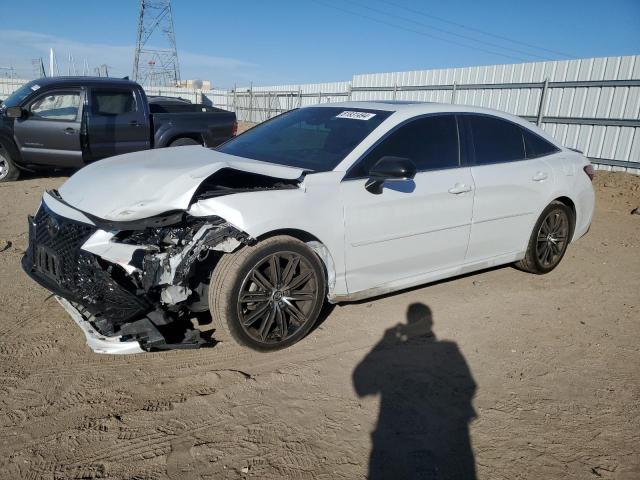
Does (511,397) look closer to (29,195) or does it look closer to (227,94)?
(29,195)

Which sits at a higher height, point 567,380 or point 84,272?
point 84,272

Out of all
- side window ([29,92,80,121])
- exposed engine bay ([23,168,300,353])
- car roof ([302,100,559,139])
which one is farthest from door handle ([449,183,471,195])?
side window ([29,92,80,121])

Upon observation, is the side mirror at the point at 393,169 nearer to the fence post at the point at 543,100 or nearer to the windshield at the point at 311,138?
the windshield at the point at 311,138

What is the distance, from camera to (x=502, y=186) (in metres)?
4.52

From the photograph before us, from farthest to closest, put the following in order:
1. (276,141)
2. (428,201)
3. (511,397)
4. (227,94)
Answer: (227,94) → (276,141) → (428,201) → (511,397)

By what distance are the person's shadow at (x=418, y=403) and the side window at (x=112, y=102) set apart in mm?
7408

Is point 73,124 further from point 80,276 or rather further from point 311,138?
point 80,276

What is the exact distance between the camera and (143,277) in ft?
10.0

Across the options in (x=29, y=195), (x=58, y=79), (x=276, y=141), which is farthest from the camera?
(x=58, y=79)

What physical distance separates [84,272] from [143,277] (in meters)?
0.34

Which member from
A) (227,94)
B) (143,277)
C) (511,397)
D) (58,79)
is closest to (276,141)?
(143,277)

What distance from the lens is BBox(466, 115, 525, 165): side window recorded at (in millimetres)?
4504

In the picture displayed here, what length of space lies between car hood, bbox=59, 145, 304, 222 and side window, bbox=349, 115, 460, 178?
683mm

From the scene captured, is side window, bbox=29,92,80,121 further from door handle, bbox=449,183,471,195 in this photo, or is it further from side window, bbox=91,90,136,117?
door handle, bbox=449,183,471,195
